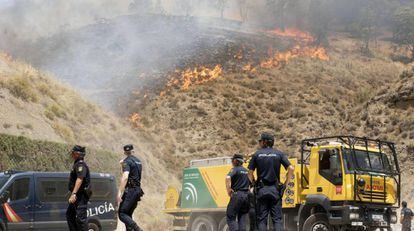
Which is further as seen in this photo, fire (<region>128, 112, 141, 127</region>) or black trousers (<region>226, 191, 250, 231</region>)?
fire (<region>128, 112, 141, 127</region>)

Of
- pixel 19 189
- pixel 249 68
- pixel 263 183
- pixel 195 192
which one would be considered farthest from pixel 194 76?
pixel 263 183

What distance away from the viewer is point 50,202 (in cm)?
1537

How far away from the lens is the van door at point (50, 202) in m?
15.1

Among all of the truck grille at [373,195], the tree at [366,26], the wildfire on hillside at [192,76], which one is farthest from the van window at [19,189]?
the tree at [366,26]

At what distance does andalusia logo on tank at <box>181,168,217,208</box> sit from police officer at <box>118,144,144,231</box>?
7.07 meters

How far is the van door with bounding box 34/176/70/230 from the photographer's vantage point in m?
15.1

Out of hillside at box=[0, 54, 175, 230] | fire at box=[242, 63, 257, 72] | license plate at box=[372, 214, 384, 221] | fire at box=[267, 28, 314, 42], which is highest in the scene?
fire at box=[267, 28, 314, 42]

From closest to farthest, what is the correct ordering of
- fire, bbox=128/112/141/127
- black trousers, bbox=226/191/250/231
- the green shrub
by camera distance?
black trousers, bbox=226/191/250/231
the green shrub
fire, bbox=128/112/141/127

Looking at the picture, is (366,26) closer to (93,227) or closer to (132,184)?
(93,227)

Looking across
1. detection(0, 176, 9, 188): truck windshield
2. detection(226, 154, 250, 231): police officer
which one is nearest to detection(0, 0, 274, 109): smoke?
detection(0, 176, 9, 188): truck windshield

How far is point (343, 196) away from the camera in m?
15.1

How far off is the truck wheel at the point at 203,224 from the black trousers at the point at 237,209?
22.5ft

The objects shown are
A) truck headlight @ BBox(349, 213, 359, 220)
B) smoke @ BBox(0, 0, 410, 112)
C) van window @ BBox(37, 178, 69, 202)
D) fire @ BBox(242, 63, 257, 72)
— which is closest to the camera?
truck headlight @ BBox(349, 213, 359, 220)

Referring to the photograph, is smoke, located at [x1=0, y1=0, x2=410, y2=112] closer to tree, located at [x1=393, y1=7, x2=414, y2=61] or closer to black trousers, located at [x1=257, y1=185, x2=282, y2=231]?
tree, located at [x1=393, y1=7, x2=414, y2=61]
